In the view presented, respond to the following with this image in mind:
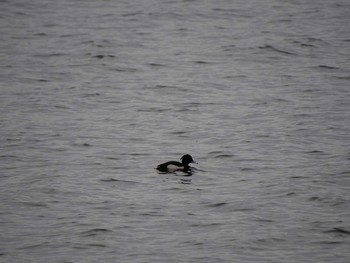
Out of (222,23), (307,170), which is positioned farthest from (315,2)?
(307,170)

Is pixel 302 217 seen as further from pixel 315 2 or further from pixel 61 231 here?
pixel 315 2

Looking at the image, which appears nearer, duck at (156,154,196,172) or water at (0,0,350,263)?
water at (0,0,350,263)

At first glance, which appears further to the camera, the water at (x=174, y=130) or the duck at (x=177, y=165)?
the duck at (x=177, y=165)

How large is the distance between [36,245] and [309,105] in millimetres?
14448

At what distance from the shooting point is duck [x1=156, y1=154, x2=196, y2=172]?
752 inches

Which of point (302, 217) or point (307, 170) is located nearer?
point (302, 217)

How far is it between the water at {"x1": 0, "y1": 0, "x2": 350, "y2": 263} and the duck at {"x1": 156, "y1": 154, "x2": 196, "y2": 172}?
0.78ft

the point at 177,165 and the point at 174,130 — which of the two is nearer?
the point at 177,165

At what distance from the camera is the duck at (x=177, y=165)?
62.7ft

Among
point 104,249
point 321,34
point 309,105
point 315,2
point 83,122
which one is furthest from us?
point 315,2

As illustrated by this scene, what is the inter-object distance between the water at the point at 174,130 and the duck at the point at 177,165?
9.3 inches

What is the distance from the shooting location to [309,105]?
26.5 metres

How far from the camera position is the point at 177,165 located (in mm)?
19125

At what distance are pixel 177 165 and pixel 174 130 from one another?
4.94 metres
